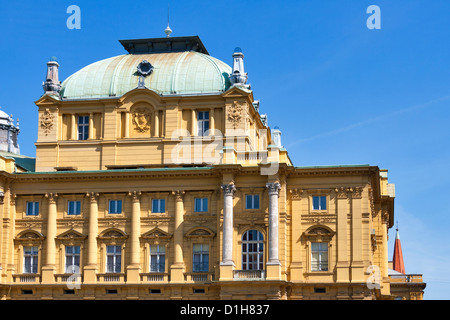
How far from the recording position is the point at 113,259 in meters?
95.5

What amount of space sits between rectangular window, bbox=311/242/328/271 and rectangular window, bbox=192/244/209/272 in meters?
9.49

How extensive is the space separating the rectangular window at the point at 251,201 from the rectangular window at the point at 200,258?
5.35 meters

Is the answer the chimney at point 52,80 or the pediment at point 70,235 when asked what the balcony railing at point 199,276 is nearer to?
the pediment at point 70,235

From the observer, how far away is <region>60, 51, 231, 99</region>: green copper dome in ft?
332

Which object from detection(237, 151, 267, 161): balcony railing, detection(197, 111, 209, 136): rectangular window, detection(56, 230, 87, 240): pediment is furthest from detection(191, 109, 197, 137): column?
detection(56, 230, 87, 240): pediment

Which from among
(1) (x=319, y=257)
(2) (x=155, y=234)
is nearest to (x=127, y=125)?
(2) (x=155, y=234)

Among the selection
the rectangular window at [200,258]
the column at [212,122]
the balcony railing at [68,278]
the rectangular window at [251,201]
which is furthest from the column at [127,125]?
the balcony railing at [68,278]

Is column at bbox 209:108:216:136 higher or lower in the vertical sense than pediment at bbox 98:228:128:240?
higher

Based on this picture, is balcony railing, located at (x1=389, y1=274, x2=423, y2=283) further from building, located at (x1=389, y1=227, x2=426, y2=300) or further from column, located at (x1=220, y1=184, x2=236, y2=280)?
column, located at (x1=220, y1=184, x2=236, y2=280)

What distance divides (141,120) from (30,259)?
1694 cm
